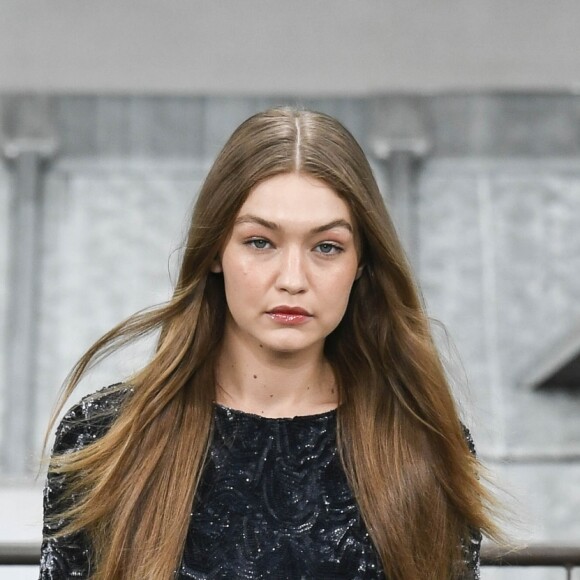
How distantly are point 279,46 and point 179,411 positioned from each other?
7.97 ft

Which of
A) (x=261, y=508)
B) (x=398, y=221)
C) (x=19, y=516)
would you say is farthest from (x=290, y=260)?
(x=398, y=221)

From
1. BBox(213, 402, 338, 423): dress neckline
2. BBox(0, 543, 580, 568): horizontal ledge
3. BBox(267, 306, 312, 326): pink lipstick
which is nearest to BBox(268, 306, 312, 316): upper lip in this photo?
BBox(267, 306, 312, 326): pink lipstick

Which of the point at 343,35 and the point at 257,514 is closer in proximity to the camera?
the point at 257,514

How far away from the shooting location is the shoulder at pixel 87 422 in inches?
56.4

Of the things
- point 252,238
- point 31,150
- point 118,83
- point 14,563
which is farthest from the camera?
point 31,150

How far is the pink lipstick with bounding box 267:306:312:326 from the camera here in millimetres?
1333

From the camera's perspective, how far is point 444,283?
4441 millimetres

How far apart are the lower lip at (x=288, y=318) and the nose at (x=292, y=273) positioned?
3 cm

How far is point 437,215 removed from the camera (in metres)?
4.44

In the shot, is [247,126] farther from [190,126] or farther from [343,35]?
[190,126]

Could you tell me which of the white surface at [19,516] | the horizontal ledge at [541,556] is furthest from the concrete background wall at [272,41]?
the horizontal ledge at [541,556]

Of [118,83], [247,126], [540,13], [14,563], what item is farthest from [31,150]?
[247,126]

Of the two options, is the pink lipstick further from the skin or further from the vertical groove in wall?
the vertical groove in wall

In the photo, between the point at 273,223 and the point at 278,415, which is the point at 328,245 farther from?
the point at 278,415
